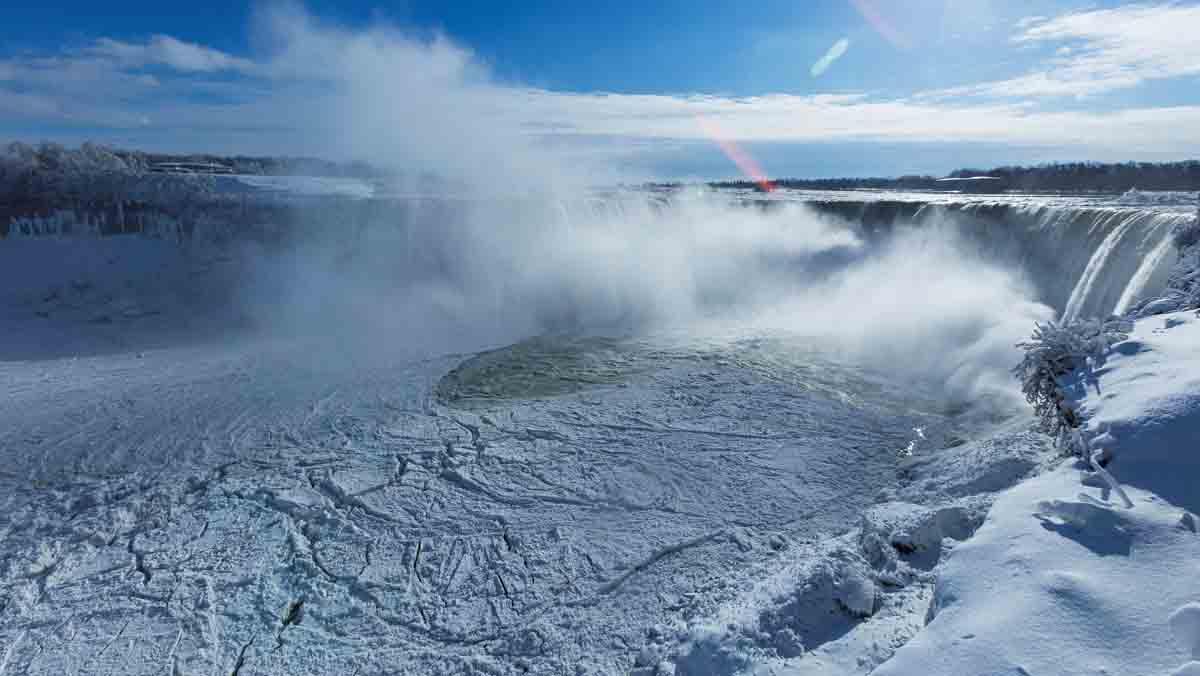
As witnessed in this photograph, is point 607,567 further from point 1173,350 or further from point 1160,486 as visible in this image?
point 1173,350

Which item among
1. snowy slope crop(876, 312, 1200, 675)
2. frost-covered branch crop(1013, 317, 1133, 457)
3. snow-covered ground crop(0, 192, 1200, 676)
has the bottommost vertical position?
snow-covered ground crop(0, 192, 1200, 676)

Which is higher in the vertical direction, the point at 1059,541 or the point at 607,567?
the point at 1059,541

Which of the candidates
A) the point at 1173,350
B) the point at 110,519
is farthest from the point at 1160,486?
the point at 110,519

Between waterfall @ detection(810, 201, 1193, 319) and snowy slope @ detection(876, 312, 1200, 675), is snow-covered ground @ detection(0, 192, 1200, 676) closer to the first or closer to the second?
snowy slope @ detection(876, 312, 1200, 675)

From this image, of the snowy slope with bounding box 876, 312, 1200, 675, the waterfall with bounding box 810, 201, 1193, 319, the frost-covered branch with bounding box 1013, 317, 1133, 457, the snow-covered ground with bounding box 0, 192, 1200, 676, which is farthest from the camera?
the waterfall with bounding box 810, 201, 1193, 319

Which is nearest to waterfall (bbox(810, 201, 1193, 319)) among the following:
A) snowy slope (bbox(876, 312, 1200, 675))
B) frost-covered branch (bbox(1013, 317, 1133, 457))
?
frost-covered branch (bbox(1013, 317, 1133, 457))

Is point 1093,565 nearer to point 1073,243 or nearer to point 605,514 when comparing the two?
point 605,514

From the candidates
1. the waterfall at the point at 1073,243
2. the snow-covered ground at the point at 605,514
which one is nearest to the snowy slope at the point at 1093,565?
the snow-covered ground at the point at 605,514

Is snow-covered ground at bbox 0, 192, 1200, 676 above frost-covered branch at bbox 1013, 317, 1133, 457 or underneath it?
underneath

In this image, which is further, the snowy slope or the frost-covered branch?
the frost-covered branch
